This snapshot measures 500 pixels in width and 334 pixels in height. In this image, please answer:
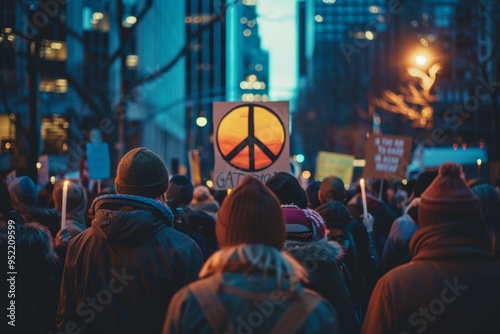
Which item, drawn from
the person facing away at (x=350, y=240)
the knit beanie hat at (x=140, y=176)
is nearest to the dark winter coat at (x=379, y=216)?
the person facing away at (x=350, y=240)


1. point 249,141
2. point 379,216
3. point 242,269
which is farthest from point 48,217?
point 242,269

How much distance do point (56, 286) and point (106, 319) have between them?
1187 millimetres

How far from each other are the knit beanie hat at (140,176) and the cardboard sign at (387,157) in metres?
7.80

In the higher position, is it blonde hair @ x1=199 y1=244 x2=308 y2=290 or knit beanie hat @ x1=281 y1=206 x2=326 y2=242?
blonde hair @ x1=199 y1=244 x2=308 y2=290

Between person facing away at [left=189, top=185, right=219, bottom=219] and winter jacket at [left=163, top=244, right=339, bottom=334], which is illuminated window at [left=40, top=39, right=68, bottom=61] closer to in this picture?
person facing away at [left=189, top=185, right=219, bottom=219]

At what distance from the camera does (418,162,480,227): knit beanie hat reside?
11.8 ft

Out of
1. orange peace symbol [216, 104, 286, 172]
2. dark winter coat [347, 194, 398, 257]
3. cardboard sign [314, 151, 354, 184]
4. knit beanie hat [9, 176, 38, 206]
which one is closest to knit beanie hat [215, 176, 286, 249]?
knit beanie hat [9, 176, 38, 206]

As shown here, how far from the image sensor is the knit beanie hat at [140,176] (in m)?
4.47

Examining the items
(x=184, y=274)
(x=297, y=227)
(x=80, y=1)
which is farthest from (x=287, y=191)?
(x=80, y=1)

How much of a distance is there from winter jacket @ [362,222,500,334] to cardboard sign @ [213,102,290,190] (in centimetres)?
421

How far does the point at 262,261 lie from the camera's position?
9.64ft

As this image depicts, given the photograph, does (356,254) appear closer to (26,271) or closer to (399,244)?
(399,244)

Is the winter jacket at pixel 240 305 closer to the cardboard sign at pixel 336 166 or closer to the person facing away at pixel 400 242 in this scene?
the person facing away at pixel 400 242

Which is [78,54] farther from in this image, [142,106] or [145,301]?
[145,301]
